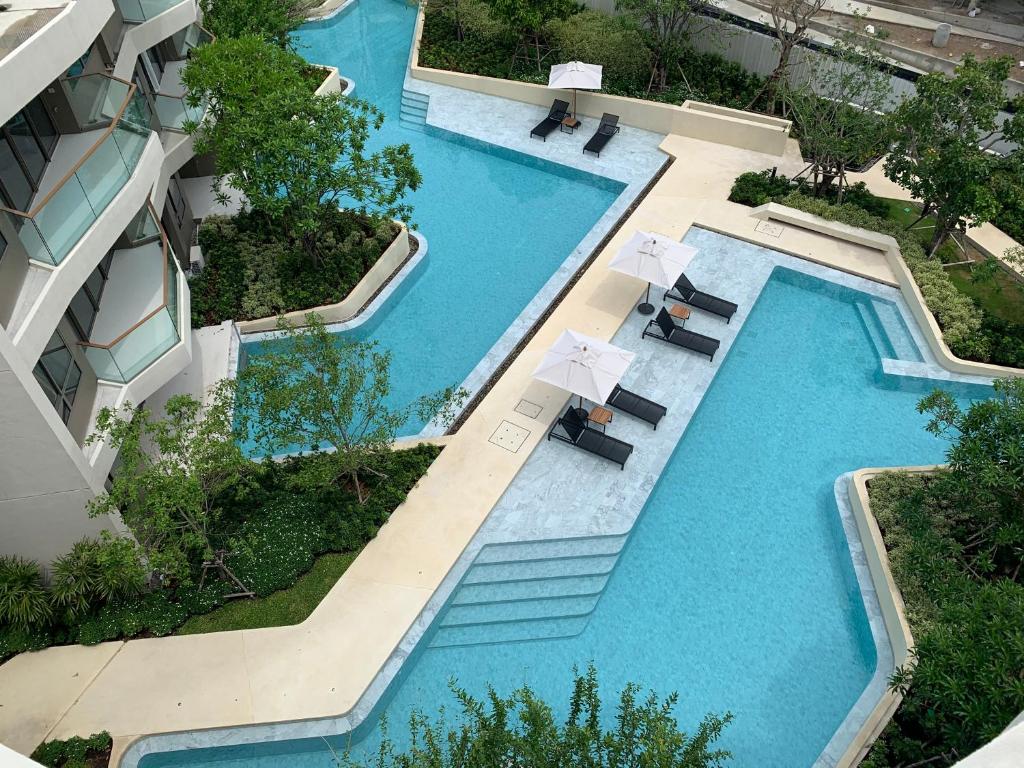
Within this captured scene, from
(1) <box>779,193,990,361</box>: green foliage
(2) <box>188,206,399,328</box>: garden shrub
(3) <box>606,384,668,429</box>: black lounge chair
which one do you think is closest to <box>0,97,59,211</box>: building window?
(2) <box>188,206,399,328</box>: garden shrub

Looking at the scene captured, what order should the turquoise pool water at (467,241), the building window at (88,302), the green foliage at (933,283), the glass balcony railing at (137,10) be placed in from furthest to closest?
the turquoise pool water at (467,241)
the glass balcony railing at (137,10)
the green foliage at (933,283)
the building window at (88,302)

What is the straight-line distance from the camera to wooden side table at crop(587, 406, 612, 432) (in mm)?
17547

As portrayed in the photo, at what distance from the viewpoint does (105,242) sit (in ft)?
46.4

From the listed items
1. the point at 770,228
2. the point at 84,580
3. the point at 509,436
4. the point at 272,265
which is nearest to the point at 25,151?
the point at 272,265

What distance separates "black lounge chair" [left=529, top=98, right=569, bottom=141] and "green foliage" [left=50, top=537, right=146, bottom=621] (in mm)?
18521

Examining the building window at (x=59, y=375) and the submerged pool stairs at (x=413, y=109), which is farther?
the submerged pool stairs at (x=413, y=109)

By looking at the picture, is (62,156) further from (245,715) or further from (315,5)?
(315,5)

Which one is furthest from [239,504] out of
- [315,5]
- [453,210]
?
[315,5]

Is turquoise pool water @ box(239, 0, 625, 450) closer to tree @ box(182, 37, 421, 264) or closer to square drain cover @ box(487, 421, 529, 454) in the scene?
square drain cover @ box(487, 421, 529, 454)

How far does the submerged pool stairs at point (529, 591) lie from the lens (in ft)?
48.6

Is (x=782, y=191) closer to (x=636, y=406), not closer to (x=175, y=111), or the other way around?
(x=636, y=406)

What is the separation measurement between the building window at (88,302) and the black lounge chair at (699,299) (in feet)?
43.7

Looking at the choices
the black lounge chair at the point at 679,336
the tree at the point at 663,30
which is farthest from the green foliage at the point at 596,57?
the black lounge chair at the point at 679,336

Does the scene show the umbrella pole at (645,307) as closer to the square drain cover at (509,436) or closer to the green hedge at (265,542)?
the square drain cover at (509,436)
